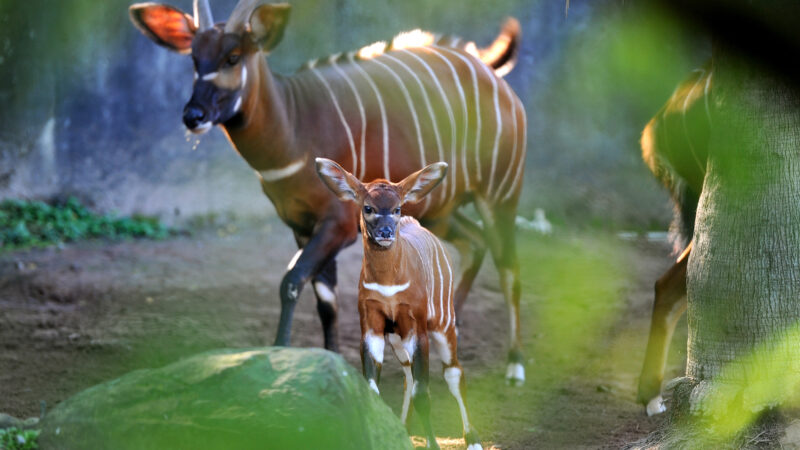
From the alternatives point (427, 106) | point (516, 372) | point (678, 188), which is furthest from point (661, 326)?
point (427, 106)

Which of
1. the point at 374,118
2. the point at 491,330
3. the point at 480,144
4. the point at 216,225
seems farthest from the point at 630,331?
the point at 216,225

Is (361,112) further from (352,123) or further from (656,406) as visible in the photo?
(656,406)

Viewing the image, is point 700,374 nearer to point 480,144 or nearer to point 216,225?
point 480,144

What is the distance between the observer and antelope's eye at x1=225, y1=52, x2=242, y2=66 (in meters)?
4.54

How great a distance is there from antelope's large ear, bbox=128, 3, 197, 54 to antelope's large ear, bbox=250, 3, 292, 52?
37 centimetres

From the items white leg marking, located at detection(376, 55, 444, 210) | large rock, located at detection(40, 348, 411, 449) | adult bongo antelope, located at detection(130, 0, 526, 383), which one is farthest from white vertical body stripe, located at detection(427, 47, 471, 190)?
large rock, located at detection(40, 348, 411, 449)

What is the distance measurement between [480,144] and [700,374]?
251 centimetres

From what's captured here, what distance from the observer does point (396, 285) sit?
326 centimetres

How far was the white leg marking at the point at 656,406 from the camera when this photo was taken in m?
4.48

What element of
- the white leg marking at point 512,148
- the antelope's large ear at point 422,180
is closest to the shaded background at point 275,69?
the white leg marking at point 512,148

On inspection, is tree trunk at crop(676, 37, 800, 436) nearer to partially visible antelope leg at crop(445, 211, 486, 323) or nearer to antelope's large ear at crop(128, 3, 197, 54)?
partially visible antelope leg at crop(445, 211, 486, 323)

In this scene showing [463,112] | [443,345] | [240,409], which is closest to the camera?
[240,409]

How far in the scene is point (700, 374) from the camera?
10.6 feet

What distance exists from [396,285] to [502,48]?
9.90ft
